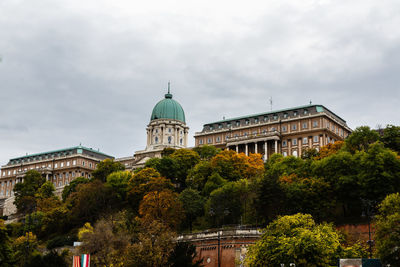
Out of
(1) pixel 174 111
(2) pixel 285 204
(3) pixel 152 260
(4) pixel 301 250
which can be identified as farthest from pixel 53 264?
(1) pixel 174 111

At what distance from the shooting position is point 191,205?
8981 centimetres

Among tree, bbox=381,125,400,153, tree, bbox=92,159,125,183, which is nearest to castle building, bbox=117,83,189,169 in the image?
tree, bbox=92,159,125,183

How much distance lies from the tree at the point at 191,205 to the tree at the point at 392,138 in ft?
108

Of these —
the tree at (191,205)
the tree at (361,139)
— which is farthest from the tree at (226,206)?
the tree at (361,139)

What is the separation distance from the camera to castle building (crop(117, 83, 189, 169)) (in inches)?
6865

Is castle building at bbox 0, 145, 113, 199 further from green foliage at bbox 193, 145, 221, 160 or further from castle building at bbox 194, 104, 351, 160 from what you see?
green foliage at bbox 193, 145, 221, 160

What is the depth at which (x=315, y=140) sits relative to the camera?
438ft

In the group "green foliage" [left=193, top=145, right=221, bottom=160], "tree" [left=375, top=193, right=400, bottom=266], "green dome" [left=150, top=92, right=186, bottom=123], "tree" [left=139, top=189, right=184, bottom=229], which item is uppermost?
"green dome" [left=150, top=92, right=186, bottom=123]

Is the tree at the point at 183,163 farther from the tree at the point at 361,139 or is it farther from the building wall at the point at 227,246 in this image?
the building wall at the point at 227,246

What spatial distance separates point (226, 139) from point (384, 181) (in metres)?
79.1

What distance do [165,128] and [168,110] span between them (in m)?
7.07

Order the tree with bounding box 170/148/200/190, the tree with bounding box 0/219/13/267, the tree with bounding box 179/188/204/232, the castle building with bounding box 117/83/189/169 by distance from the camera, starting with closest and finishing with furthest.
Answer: the tree with bounding box 0/219/13/267
the tree with bounding box 179/188/204/232
the tree with bounding box 170/148/200/190
the castle building with bounding box 117/83/189/169

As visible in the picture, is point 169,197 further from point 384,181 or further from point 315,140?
point 315,140

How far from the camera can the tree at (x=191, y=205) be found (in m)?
89.3
